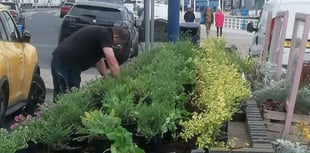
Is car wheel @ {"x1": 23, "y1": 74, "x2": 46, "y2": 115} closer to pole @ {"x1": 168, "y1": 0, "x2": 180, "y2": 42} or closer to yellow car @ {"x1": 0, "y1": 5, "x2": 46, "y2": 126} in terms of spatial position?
yellow car @ {"x1": 0, "y1": 5, "x2": 46, "y2": 126}

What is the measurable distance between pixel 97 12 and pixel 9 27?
30.9 ft

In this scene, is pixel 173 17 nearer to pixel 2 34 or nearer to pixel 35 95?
pixel 35 95

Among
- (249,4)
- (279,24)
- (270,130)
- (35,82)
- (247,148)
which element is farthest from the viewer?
(249,4)

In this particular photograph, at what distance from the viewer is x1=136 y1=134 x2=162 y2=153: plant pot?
396 cm

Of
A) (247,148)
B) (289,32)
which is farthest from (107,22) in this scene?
(247,148)

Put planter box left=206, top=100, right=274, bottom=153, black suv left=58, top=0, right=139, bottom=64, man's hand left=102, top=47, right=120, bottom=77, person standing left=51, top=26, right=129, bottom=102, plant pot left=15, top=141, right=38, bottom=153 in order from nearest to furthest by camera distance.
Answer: planter box left=206, top=100, right=274, bottom=153 → plant pot left=15, top=141, right=38, bottom=153 → man's hand left=102, top=47, right=120, bottom=77 → person standing left=51, top=26, right=129, bottom=102 → black suv left=58, top=0, right=139, bottom=64

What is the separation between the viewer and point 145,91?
15.5 ft

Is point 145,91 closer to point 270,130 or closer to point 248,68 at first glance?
point 270,130

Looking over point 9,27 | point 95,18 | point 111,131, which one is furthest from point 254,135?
point 95,18

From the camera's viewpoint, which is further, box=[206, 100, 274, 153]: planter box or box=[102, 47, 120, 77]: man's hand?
box=[102, 47, 120, 77]: man's hand

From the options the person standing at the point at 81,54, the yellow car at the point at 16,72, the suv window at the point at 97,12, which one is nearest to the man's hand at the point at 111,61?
the person standing at the point at 81,54

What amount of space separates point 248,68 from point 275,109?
1951mm

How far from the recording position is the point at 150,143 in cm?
399

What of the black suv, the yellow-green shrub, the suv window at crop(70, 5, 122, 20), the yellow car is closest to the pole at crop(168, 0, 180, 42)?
the black suv
